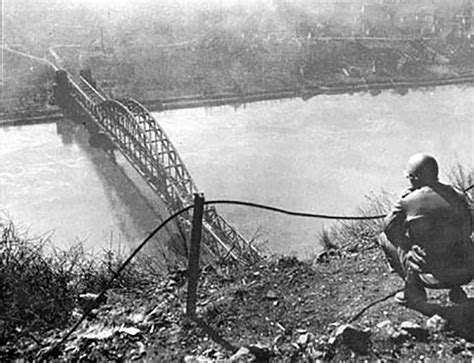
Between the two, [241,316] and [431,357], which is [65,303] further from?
[431,357]

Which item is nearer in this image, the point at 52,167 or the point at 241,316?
the point at 241,316

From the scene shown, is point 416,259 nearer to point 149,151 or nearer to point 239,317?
point 239,317

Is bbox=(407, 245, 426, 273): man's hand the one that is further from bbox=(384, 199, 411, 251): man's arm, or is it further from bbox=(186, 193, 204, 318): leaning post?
bbox=(186, 193, 204, 318): leaning post

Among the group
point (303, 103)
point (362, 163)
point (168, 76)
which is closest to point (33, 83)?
point (168, 76)

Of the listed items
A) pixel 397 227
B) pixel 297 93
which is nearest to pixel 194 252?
pixel 397 227

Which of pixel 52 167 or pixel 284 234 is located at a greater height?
pixel 52 167

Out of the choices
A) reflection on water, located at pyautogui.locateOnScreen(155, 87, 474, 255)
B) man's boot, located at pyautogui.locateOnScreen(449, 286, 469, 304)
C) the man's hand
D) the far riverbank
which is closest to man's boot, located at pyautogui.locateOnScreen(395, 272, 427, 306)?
the man's hand
